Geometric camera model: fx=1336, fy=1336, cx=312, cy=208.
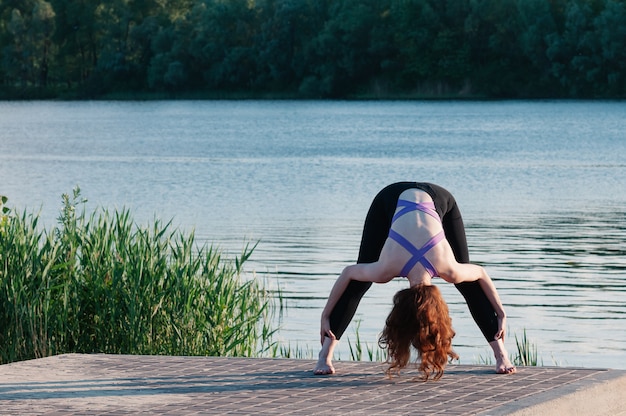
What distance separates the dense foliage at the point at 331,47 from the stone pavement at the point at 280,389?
315ft

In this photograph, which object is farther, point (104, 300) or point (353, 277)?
point (104, 300)

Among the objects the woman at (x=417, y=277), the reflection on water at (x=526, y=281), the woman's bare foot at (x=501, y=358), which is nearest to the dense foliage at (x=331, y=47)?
the reflection on water at (x=526, y=281)

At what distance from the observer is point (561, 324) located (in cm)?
1466

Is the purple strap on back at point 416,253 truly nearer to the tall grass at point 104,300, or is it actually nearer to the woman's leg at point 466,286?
the woman's leg at point 466,286

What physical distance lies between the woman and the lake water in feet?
15.3

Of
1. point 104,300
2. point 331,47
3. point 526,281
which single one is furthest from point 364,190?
point 331,47

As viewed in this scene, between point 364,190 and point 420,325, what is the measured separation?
2684 centimetres

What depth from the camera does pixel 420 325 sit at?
6723mm

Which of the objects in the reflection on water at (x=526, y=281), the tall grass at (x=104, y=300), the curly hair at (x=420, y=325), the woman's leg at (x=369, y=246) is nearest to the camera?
the curly hair at (x=420, y=325)

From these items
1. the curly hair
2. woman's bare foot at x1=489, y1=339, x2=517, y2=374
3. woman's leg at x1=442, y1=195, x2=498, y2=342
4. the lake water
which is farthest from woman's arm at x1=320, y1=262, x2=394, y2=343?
the lake water

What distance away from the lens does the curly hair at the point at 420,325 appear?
6.70 m

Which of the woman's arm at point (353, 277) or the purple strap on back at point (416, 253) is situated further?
the woman's arm at point (353, 277)

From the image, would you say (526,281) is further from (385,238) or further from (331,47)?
(331,47)

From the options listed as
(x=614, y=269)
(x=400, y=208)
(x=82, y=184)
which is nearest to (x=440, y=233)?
(x=400, y=208)
